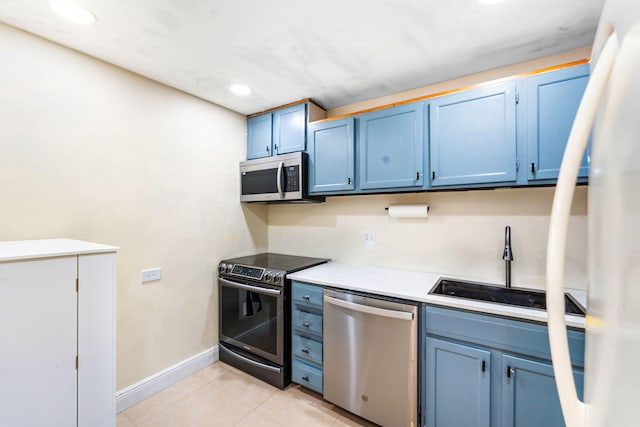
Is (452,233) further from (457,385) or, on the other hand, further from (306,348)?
(306,348)

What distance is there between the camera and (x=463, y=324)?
1.51 m

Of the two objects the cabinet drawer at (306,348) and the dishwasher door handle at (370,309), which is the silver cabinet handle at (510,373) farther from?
the cabinet drawer at (306,348)

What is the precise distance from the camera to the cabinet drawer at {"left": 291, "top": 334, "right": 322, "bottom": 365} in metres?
2.03

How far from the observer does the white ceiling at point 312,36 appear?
1.39m

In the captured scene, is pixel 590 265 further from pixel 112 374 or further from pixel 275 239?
pixel 275 239

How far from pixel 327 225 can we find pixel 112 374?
6.27 feet

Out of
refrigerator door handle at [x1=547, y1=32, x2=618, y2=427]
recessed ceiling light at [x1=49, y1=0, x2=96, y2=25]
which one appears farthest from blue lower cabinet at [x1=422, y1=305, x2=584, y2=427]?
recessed ceiling light at [x1=49, y1=0, x2=96, y2=25]

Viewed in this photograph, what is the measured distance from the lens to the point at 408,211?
219 cm

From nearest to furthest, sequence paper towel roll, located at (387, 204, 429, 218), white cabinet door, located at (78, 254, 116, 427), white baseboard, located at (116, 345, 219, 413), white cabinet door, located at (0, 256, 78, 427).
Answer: white cabinet door, located at (0, 256, 78, 427) < white cabinet door, located at (78, 254, 116, 427) < white baseboard, located at (116, 345, 219, 413) < paper towel roll, located at (387, 204, 429, 218)

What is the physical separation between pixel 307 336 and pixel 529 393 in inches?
53.7

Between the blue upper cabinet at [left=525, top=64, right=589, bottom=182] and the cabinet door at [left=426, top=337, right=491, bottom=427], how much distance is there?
3.61ft

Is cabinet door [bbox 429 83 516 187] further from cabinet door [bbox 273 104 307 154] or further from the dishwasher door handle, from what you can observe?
cabinet door [bbox 273 104 307 154]

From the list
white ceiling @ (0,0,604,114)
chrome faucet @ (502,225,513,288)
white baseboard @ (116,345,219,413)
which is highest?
white ceiling @ (0,0,604,114)

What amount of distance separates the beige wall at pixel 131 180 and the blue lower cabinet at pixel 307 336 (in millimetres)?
899
